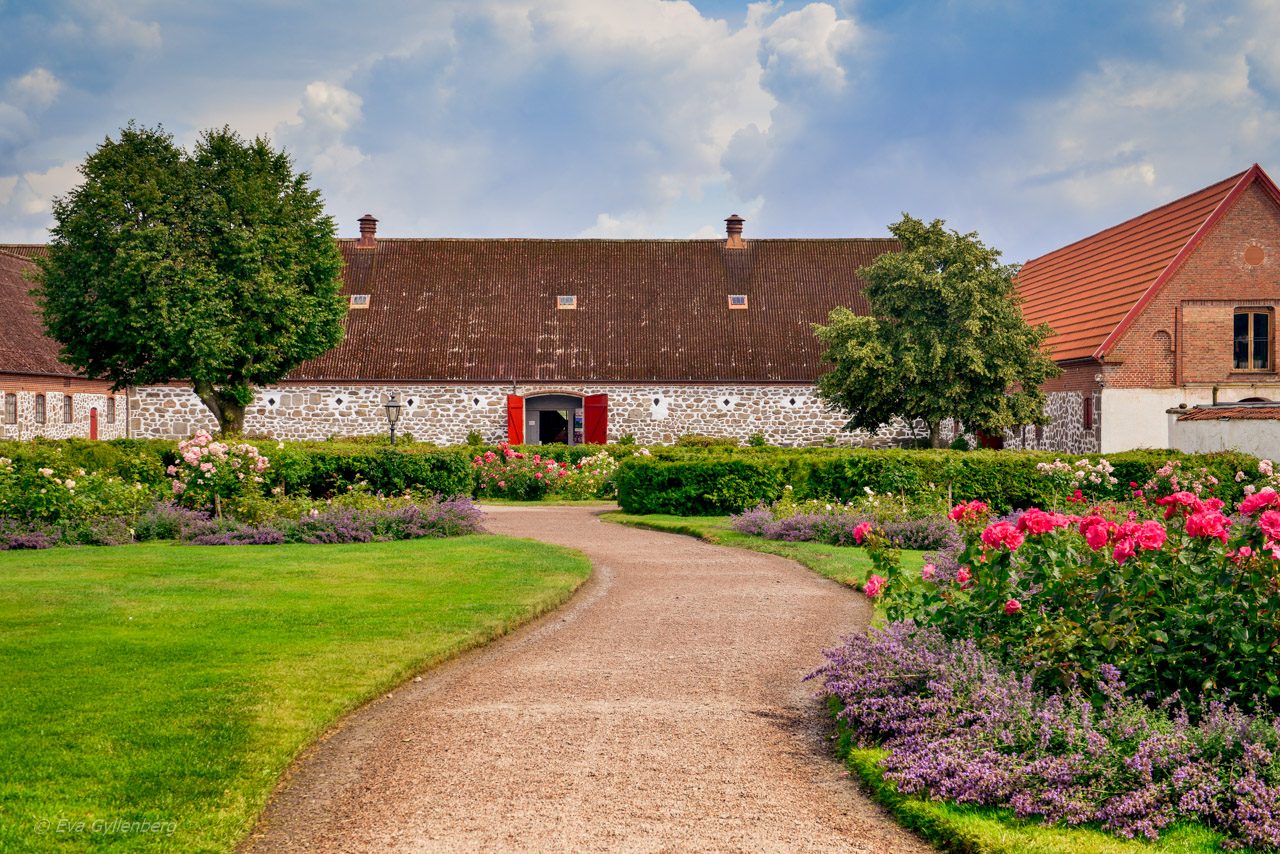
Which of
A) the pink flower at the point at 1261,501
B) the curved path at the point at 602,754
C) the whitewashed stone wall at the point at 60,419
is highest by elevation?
A: the whitewashed stone wall at the point at 60,419

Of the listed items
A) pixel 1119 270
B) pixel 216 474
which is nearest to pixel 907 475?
pixel 216 474

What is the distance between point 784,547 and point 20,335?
3042 centimetres

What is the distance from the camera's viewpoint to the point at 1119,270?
29547 mm

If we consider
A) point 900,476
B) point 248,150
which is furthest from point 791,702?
point 248,150

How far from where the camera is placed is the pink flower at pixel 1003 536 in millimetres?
6371

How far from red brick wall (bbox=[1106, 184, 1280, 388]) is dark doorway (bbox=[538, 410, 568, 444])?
16004 millimetres

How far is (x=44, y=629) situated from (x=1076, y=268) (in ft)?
97.6

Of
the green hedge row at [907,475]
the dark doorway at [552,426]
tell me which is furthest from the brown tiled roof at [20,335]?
the green hedge row at [907,475]

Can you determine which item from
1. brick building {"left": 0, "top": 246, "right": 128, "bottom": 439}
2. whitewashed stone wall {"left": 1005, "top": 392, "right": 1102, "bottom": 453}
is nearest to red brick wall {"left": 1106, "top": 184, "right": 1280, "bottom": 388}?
whitewashed stone wall {"left": 1005, "top": 392, "right": 1102, "bottom": 453}

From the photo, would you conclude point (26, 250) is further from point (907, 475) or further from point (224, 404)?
point (907, 475)

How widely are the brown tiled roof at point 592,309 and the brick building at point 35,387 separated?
26.8 ft

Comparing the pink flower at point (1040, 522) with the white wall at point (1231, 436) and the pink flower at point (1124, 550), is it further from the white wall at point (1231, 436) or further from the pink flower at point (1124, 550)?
the white wall at point (1231, 436)

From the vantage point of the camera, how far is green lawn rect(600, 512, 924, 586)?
13008 millimetres

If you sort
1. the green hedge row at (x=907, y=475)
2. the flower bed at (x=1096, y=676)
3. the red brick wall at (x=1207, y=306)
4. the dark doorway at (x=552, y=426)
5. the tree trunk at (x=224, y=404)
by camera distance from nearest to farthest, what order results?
1. the flower bed at (x=1096, y=676)
2. the green hedge row at (x=907, y=475)
3. the red brick wall at (x=1207, y=306)
4. the tree trunk at (x=224, y=404)
5. the dark doorway at (x=552, y=426)
